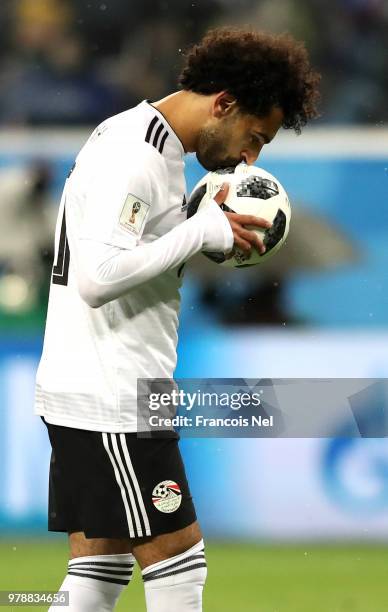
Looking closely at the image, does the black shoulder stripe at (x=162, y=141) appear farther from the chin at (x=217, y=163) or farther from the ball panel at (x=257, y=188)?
the ball panel at (x=257, y=188)

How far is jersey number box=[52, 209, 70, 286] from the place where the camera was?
3006mm

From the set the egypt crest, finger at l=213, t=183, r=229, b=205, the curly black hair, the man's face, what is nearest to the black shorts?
the egypt crest

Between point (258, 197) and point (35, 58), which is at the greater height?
point (35, 58)

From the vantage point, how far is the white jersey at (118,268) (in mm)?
2818

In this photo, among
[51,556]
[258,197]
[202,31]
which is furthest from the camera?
[202,31]

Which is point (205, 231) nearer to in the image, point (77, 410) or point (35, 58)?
point (77, 410)

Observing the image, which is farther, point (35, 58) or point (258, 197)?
point (35, 58)

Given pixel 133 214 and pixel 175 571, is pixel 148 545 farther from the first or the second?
pixel 133 214

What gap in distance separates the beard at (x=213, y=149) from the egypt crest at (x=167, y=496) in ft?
2.62

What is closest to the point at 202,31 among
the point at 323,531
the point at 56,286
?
the point at 323,531

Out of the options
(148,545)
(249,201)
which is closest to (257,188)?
(249,201)

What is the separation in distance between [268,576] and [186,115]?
2544mm

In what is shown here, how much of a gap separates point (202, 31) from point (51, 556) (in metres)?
2.83

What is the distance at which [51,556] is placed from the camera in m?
5.38
